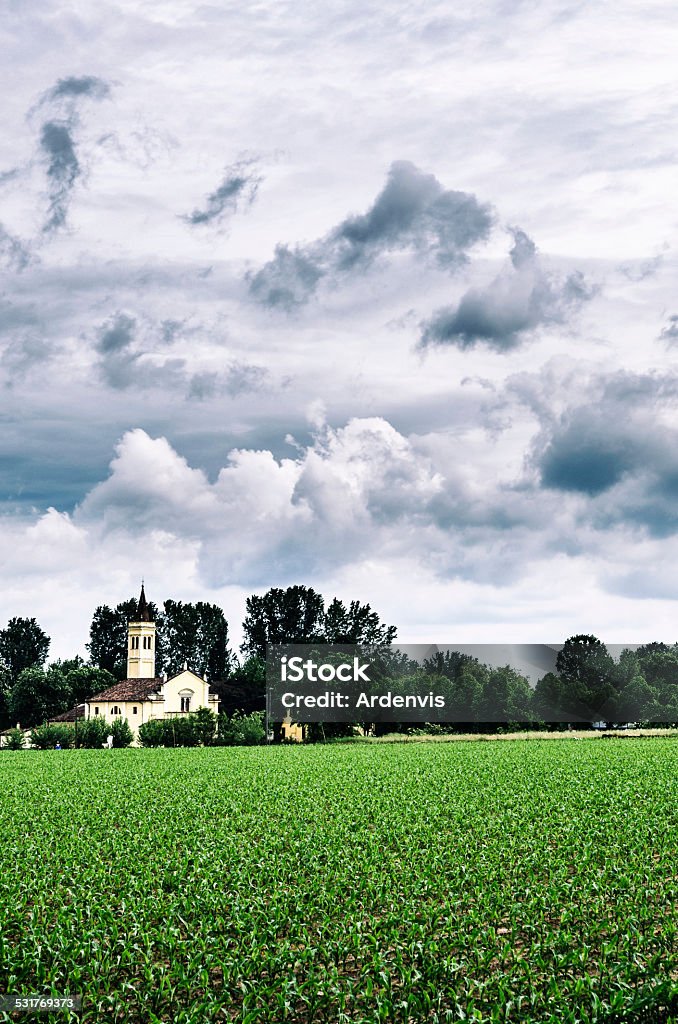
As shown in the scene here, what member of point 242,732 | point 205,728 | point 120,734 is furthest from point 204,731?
point 120,734

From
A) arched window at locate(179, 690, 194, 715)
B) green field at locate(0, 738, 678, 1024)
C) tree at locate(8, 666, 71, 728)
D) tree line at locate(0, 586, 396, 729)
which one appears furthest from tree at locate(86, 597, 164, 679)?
green field at locate(0, 738, 678, 1024)

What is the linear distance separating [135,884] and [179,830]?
771 centimetres

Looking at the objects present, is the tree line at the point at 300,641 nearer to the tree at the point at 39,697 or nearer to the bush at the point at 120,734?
the tree at the point at 39,697

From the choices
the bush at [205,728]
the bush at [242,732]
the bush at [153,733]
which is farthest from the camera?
the bush at [153,733]

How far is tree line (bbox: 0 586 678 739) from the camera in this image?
294ft

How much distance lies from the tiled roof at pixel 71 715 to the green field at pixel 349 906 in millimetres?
74410

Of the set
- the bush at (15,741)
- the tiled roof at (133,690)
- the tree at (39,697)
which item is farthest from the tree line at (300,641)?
the bush at (15,741)

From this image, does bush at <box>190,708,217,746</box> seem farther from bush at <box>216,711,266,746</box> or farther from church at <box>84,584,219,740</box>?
church at <box>84,584,219,740</box>

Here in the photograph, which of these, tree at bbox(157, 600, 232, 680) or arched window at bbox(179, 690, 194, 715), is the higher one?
tree at bbox(157, 600, 232, 680)

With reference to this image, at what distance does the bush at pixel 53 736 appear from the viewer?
8625 centimetres

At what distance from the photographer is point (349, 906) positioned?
16672mm

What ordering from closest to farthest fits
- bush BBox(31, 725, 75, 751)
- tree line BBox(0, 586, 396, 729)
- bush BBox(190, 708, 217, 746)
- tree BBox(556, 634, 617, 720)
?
bush BBox(190, 708, 217, 746) → bush BBox(31, 725, 75, 751) → tree BBox(556, 634, 617, 720) → tree line BBox(0, 586, 396, 729)

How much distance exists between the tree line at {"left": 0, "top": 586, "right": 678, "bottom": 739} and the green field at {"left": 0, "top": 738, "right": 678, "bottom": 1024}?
54.8 meters

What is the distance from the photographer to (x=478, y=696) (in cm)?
8881
